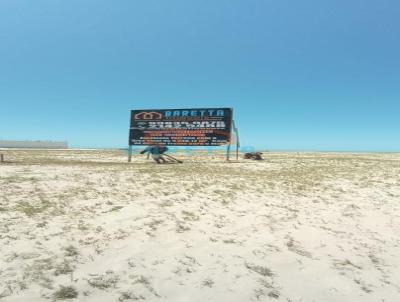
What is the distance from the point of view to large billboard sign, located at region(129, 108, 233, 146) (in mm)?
31203

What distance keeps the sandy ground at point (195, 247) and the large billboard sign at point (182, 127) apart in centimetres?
2013

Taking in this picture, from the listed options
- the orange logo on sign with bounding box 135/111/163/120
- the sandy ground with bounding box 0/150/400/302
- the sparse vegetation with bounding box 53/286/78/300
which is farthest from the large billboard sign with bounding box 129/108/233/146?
the sparse vegetation with bounding box 53/286/78/300

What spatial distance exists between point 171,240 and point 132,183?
7684 mm

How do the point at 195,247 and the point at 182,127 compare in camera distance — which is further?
the point at 182,127

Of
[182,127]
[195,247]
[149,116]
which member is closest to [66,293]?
[195,247]

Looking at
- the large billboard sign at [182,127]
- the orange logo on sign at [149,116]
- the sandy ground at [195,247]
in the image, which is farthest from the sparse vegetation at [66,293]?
the orange logo on sign at [149,116]

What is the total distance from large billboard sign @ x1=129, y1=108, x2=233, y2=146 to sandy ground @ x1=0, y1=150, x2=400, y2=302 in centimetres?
2013

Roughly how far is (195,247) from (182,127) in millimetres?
25862

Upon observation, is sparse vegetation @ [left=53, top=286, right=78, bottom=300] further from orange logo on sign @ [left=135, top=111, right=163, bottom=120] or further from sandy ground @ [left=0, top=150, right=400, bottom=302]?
orange logo on sign @ [left=135, top=111, right=163, bottom=120]

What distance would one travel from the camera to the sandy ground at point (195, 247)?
14.9 feet

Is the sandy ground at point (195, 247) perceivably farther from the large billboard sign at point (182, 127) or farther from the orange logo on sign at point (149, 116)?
the orange logo on sign at point (149, 116)

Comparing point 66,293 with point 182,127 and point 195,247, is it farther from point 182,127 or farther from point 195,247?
point 182,127

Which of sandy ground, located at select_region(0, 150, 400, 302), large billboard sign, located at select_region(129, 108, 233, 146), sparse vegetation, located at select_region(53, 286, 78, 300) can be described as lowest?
sparse vegetation, located at select_region(53, 286, 78, 300)

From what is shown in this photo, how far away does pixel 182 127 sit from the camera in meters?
31.7
